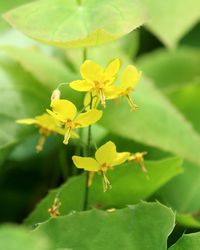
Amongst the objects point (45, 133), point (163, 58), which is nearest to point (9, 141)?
point (45, 133)

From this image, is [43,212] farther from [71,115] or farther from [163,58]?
[163,58]

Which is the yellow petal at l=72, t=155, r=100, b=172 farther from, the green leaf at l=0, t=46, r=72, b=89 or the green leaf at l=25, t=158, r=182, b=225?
the green leaf at l=0, t=46, r=72, b=89

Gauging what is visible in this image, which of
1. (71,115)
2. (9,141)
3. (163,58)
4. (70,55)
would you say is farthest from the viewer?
(163,58)

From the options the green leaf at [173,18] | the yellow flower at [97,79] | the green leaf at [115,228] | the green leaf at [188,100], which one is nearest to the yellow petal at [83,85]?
the yellow flower at [97,79]

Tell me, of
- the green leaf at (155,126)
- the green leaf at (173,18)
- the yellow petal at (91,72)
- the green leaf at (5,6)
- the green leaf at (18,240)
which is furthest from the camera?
the green leaf at (173,18)

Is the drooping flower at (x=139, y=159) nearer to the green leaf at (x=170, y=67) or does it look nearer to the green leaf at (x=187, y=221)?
the green leaf at (x=187, y=221)

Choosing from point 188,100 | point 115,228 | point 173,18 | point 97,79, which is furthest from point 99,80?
point 173,18
